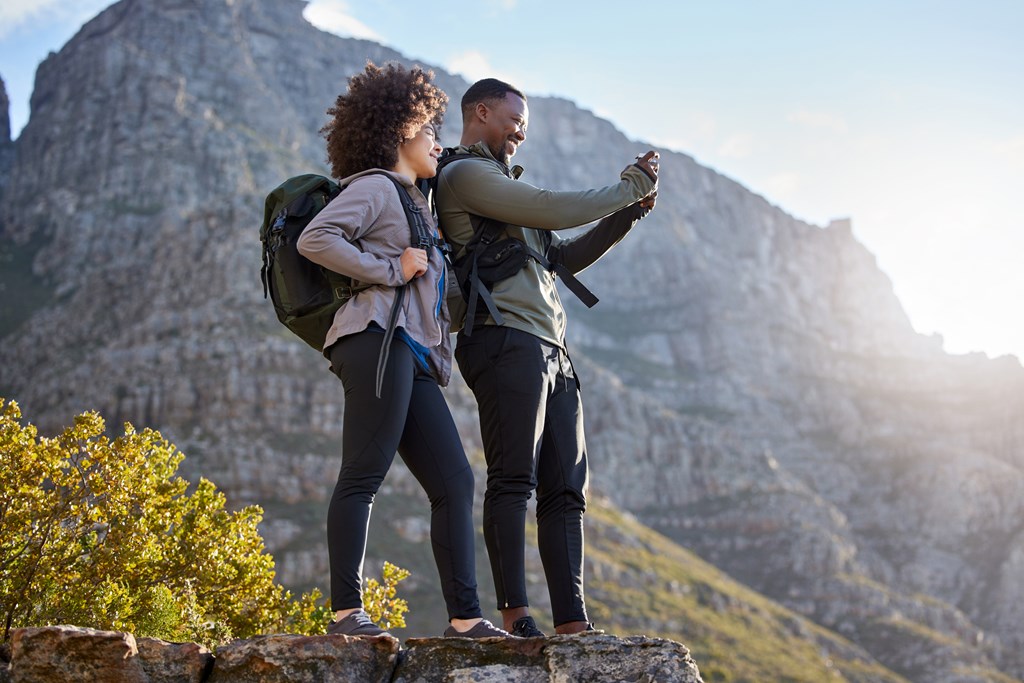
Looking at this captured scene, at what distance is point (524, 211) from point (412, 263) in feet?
2.43

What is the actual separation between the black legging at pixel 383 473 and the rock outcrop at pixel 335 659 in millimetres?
470

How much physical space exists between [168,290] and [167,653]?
3490 inches

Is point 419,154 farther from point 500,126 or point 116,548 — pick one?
point 116,548

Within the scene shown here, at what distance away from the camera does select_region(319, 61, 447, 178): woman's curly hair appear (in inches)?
232

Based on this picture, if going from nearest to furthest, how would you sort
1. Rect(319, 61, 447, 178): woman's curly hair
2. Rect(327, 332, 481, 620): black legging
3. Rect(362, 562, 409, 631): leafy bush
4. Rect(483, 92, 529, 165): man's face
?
Rect(327, 332, 481, 620): black legging → Rect(319, 61, 447, 178): woman's curly hair → Rect(483, 92, 529, 165): man's face → Rect(362, 562, 409, 631): leafy bush

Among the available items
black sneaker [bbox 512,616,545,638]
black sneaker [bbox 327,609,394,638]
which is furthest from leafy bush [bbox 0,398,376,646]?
black sneaker [bbox 512,616,545,638]

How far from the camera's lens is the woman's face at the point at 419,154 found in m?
5.95

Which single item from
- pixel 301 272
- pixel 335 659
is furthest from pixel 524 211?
pixel 335 659

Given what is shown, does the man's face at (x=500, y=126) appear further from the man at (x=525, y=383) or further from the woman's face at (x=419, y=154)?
the woman's face at (x=419, y=154)

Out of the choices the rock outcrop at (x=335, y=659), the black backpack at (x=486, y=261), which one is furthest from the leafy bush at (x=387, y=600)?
the rock outcrop at (x=335, y=659)

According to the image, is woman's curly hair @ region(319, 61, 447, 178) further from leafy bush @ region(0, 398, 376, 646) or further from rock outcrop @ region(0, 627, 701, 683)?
leafy bush @ region(0, 398, 376, 646)

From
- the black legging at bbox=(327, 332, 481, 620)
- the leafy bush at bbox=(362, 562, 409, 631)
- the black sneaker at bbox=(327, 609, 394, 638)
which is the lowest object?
the leafy bush at bbox=(362, 562, 409, 631)

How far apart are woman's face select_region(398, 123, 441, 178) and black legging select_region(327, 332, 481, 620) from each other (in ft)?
3.77

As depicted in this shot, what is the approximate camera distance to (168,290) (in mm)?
88562
